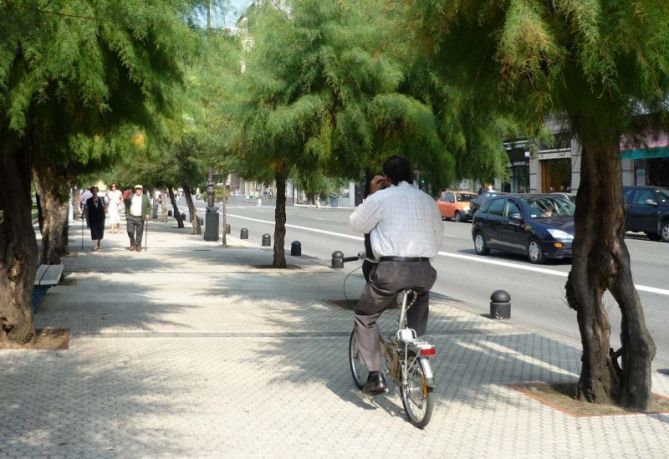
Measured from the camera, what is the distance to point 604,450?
5402 millimetres

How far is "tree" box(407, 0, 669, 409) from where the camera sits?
536 cm

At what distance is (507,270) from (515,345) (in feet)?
32.2

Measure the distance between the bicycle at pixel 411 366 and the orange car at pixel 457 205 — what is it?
36840 millimetres

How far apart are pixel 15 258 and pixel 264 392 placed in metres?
3.58

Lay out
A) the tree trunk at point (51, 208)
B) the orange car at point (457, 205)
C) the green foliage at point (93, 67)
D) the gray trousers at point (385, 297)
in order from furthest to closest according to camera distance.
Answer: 1. the orange car at point (457, 205)
2. the tree trunk at point (51, 208)
3. the green foliage at point (93, 67)
4. the gray trousers at point (385, 297)

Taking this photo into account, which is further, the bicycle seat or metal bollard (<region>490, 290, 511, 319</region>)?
metal bollard (<region>490, 290, 511, 319</region>)

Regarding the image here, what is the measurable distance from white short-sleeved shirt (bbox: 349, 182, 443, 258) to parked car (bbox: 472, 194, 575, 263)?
13550 mm

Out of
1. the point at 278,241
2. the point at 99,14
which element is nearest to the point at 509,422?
the point at 99,14

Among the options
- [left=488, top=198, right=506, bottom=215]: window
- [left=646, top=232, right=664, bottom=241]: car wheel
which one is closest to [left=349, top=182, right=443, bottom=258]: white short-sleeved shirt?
[left=488, top=198, right=506, bottom=215]: window

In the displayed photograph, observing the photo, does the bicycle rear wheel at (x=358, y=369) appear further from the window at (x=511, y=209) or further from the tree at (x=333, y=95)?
the window at (x=511, y=209)

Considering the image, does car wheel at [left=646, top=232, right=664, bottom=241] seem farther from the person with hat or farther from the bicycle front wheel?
the bicycle front wheel

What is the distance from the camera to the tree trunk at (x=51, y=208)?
58.3 feet

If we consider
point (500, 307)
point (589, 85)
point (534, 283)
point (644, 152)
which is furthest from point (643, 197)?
point (589, 85)

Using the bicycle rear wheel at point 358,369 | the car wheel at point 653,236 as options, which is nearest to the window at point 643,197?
the car wheel at point 653,236
